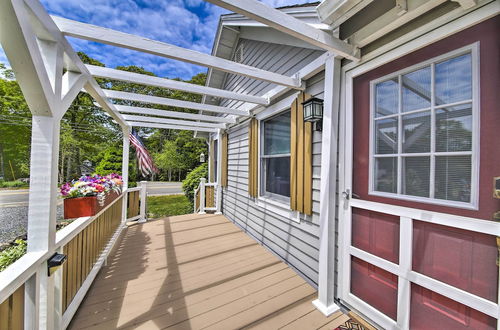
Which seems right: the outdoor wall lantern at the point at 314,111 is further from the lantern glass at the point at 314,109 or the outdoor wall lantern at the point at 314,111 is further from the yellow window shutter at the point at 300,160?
the yellow window shutter at the point at 300,160

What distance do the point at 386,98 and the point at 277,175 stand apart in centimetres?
193

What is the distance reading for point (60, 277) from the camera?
5.17 feet

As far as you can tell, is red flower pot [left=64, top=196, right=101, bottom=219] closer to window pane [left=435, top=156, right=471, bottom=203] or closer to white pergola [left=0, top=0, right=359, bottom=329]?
white pergola [left=0, top=0, right=359, bottom=329]

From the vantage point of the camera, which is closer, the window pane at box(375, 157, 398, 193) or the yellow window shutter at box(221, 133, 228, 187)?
the window pane at box(375, 157, 398, 193)

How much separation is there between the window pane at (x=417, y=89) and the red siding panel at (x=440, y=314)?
1325 mm

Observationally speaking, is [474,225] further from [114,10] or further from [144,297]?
[114,10]

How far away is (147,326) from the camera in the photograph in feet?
5.66

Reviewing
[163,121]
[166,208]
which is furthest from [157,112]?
[166,208]

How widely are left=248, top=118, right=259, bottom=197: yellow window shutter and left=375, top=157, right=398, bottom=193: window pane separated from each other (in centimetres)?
213

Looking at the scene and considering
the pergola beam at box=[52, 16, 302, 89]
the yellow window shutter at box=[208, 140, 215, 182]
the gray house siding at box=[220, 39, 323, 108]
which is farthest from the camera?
the yellow window shutter at box=[208, 140, 215, 182]

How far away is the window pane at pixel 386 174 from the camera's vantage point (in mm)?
1593

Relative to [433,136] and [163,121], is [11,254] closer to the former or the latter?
[163,121]

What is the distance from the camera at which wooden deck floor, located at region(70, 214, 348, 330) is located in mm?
1787

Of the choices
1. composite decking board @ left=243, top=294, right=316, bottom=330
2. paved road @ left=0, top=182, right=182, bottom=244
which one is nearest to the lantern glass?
composite decking board @ left=243, top=294, right=316, bottom=330
